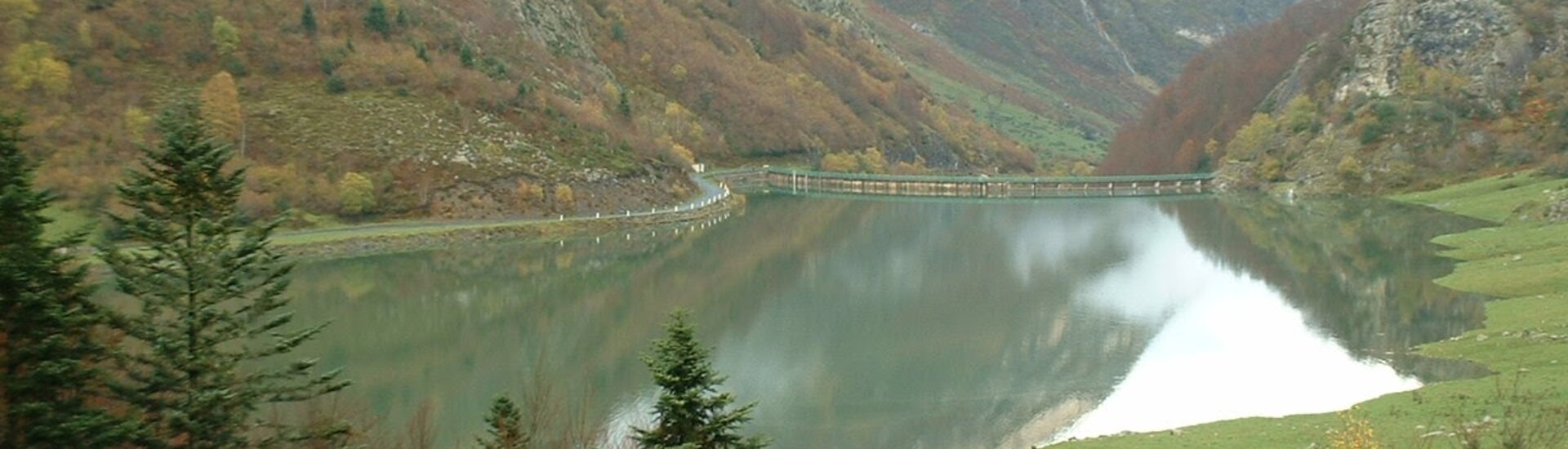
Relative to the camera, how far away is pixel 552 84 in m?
111

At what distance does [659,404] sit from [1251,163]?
387 ft

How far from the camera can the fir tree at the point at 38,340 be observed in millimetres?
17500

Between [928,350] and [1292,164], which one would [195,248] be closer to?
[928,350]

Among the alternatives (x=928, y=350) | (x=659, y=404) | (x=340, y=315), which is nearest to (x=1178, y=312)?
(x=928, y=350)

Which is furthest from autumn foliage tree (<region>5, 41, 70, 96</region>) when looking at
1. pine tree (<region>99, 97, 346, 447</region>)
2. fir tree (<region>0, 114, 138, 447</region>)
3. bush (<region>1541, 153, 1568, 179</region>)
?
bush (<region>1541, 153, 1568, 179</region>)

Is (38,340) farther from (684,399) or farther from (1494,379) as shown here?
(1494,379)

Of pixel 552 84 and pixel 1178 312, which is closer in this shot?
pixel 1178 312

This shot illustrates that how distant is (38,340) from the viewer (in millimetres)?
18125

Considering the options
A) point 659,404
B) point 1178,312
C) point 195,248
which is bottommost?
point 1178,312

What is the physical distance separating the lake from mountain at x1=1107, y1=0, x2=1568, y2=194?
22.4 metres

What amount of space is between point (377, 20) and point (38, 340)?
82111mm

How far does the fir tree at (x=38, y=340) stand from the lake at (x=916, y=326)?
7670mm

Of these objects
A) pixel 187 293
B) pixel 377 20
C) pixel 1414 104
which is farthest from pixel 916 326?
pixel 1414 104

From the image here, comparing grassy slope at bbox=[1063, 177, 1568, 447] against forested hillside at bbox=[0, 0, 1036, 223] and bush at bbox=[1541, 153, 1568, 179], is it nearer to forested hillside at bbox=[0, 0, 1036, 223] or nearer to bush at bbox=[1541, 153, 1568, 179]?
bush at bbox=[1541, 153, 1568, 179]
